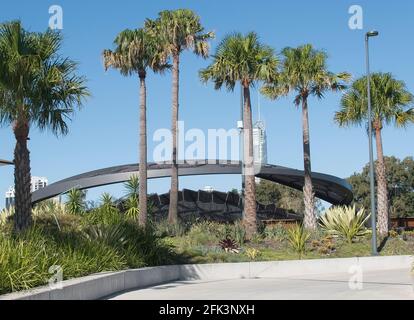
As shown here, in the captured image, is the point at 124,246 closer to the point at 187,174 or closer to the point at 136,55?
the point at 136,55

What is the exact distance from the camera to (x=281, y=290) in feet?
49.9

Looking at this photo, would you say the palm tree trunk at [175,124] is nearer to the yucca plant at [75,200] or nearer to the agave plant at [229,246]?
the yucca plant at [75,200]

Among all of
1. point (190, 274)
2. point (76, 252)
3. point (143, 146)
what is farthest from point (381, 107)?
point (76, 252)

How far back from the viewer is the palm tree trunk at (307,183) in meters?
30.8

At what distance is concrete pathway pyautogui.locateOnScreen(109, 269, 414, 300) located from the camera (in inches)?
526

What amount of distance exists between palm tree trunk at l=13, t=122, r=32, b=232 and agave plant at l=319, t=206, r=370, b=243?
14909 millimetres

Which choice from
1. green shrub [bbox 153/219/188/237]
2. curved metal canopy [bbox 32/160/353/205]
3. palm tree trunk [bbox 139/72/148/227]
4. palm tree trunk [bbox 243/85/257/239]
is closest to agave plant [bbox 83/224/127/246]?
green shrub [bbox 153/219/188/237]

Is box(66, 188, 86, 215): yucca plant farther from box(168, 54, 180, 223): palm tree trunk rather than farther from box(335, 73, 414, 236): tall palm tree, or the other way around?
box(335, 73, 414, 236): tall palm tree

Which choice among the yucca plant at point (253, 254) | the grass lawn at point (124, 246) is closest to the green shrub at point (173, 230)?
the grass lawn at point (124, 246)

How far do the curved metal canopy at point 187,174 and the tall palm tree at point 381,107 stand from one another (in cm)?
1588

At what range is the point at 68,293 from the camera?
11.5 metres

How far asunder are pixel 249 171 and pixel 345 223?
4775mm
